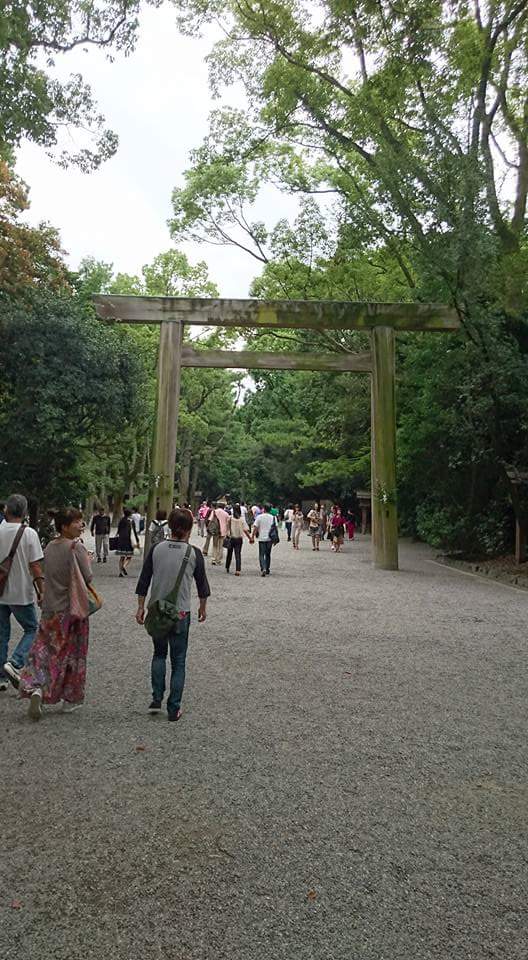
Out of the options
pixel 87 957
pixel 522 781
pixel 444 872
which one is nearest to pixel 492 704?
pixel 522 781

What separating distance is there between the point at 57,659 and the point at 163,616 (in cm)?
83

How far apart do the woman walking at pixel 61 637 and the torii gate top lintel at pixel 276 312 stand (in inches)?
434

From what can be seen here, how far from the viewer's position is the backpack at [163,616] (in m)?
4.90

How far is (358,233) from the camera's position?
50.8ft

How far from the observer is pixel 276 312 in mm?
15547

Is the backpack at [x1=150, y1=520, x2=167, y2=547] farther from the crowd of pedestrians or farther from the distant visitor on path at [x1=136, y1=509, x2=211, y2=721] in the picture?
the distant visitor on path at [x1=136, y1=509, x2=211, y2=721]

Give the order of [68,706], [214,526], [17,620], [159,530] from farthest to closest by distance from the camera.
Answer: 1. [214,526]
2. [159,530]
3. [17,620]
4. [68,706]

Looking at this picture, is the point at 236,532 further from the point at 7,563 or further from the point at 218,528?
the point at 7,563

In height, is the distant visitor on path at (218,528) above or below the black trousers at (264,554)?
above

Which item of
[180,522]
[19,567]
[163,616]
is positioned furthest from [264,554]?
[163,616]

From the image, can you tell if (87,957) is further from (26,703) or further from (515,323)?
(515,323)

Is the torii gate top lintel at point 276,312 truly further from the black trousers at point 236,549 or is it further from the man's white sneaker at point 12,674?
the man's white sneaker at point 12,674

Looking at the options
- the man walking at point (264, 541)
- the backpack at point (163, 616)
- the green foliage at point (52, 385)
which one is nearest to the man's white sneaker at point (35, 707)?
the backpack at point (163, 616)

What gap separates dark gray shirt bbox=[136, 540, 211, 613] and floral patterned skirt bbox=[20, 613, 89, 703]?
534mm
